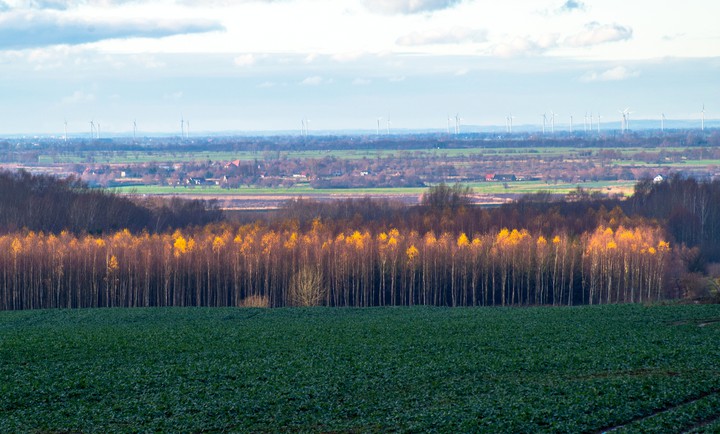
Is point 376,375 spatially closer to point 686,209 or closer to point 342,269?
point 342,269

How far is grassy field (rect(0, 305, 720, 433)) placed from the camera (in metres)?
28.1

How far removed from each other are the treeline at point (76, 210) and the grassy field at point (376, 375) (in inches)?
2025

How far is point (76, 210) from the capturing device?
10400cm

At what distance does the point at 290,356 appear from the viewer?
132ft

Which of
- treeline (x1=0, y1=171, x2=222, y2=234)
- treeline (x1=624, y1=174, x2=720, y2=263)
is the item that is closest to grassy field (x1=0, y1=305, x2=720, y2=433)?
treeline (x1=0, y1=171, x2=222, y2=234)

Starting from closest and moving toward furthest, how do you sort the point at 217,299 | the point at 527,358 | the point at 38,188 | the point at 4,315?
the point at 527,358, the point at 4,315, the point at 217,299, the point at 38,188

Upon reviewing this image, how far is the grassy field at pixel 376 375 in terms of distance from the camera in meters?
28.1

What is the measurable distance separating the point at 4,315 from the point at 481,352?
34.3 metres

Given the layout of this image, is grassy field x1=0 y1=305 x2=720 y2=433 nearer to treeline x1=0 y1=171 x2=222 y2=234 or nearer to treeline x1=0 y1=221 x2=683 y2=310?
treeline x1=0 y1=221 x2=683 y2=310

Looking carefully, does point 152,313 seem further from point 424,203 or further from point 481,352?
point 424,203

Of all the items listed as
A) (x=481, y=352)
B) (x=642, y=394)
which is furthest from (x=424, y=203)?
(x=642, y=394)

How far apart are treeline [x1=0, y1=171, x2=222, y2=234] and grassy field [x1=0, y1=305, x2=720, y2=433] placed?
51443mm

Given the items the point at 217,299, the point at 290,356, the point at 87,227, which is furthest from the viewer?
the point at 87,227

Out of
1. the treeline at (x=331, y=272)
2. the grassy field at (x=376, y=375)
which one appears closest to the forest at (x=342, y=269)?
the treeline at (x=331, y=272)
